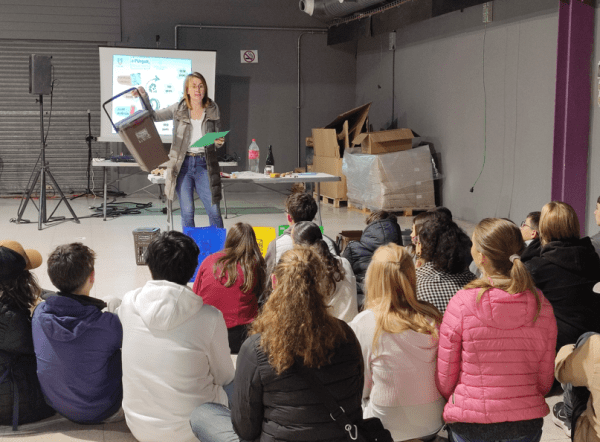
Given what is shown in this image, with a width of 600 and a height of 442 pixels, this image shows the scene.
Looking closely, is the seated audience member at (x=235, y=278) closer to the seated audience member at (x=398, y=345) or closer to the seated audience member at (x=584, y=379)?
the seated audience member at (x=398, y=345)

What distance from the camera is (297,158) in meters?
11.4

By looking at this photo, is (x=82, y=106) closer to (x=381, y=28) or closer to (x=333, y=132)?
(x=333, y=132)

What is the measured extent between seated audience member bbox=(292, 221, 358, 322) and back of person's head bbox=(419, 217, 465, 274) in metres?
0.40

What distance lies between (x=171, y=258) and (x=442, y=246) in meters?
1.17

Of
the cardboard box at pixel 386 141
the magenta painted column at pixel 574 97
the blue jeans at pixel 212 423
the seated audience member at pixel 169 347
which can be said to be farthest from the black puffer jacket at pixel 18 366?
the cardboard box at pixel 386 141

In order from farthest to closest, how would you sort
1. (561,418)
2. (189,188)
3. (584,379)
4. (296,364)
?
(189,188), (561,418), (584,379), (296,364)

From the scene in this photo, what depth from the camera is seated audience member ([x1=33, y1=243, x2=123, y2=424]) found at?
255 cm

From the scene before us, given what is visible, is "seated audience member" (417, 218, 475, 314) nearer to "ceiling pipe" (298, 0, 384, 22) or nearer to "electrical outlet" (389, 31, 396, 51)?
"ceiling pipe" (298, 0, 384, 22)

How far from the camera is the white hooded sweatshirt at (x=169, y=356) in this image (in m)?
2.38

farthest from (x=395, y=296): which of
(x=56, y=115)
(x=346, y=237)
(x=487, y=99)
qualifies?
(x=56, y=115)

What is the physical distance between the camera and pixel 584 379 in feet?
6.79

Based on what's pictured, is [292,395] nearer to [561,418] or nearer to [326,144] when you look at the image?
[561,418]

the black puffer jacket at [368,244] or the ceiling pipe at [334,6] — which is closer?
the black puffer jacket at [368,244]

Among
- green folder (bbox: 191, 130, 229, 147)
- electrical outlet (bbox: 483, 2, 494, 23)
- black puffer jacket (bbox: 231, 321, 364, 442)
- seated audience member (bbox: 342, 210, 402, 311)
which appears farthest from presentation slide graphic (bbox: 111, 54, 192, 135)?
black puffer jacket (bbox: 231, 321, 364, 442)
